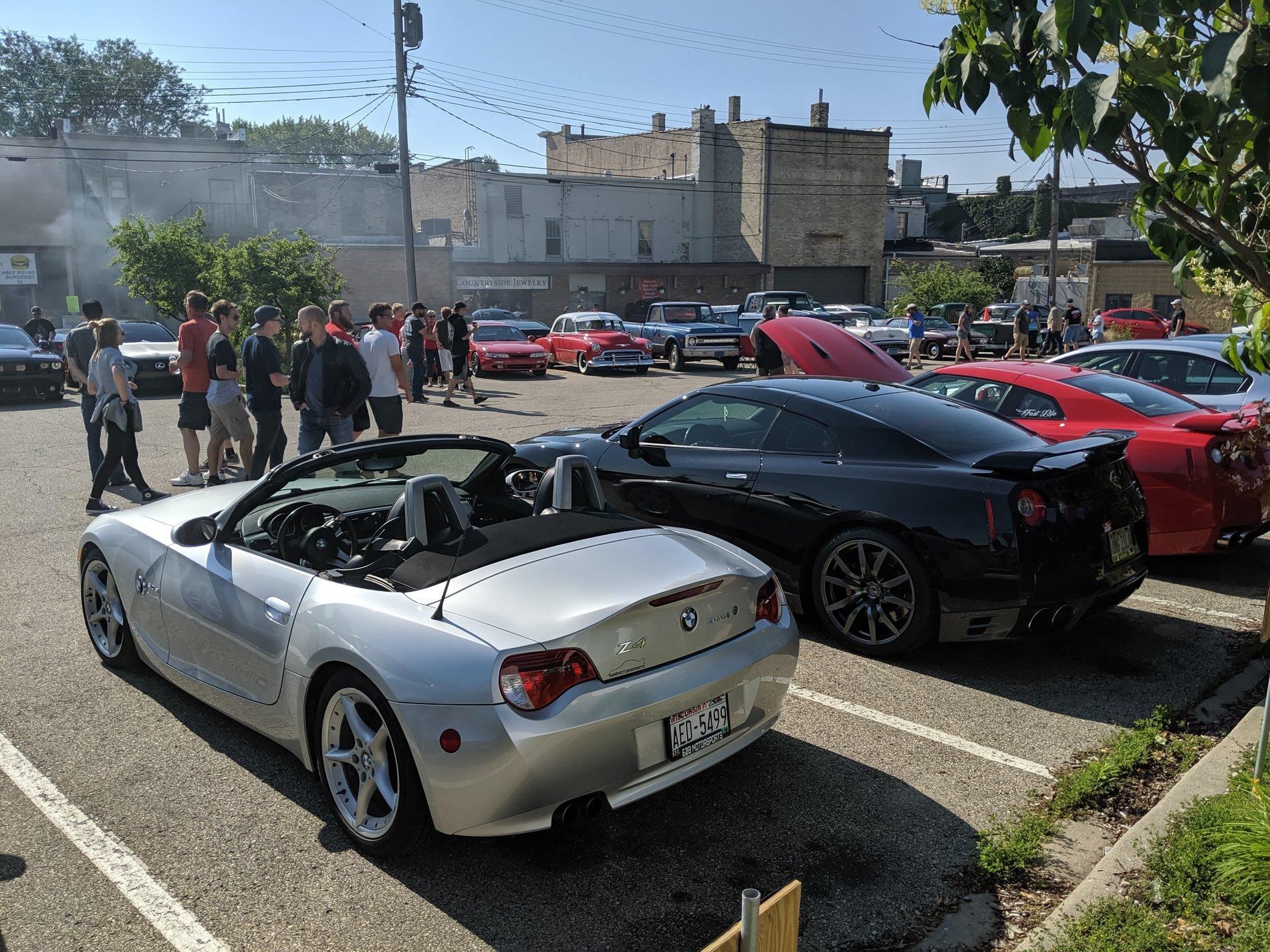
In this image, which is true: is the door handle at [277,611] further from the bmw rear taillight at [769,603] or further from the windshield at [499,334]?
the windshield at [499,334]

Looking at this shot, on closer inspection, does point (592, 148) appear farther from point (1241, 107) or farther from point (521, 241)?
point (1241, 107)

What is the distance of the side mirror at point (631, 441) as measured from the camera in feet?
22.7

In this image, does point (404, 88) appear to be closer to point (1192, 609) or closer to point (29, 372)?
point (29, 372)

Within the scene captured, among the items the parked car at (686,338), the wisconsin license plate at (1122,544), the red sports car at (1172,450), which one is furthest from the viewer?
the parked car at (686,338)

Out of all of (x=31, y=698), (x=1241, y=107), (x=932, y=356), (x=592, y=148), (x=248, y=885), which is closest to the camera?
(x=248, y=885)

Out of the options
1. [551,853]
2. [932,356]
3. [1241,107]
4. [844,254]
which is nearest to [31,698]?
[551,853]

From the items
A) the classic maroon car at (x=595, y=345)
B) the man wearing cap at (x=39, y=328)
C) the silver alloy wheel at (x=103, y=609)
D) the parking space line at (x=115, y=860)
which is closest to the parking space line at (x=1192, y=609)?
the parking space line at (x=115, y=860)

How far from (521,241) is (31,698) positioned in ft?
167

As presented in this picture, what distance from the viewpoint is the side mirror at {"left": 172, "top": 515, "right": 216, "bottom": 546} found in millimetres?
4570

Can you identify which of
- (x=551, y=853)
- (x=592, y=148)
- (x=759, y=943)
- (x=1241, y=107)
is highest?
(x=592, y=148)

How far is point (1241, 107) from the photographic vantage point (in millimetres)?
3750

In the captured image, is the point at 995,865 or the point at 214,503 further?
the point at 214,503

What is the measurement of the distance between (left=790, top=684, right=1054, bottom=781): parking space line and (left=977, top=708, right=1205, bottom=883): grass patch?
186 millimetres

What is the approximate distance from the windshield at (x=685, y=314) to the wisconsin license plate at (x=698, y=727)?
26114 mm
